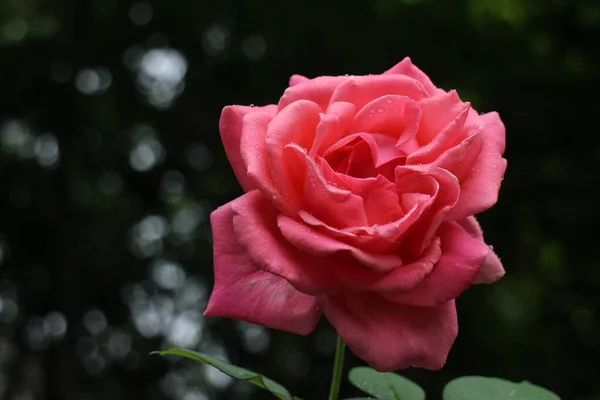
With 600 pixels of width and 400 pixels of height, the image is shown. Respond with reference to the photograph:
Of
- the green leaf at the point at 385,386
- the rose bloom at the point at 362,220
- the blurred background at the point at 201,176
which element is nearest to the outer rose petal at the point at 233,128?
the rose bloom at the point at 362,220

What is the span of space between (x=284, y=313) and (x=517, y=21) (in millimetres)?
3465

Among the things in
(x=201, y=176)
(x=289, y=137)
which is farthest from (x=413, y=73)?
(x=201, y=176)

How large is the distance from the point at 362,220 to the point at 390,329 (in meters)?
0.09

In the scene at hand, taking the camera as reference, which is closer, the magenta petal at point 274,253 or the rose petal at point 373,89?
the magenta petal at point 274,253

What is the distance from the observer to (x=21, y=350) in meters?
5.05

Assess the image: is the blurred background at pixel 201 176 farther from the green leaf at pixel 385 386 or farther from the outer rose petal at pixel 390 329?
the outer rose petal at pixel 390 329

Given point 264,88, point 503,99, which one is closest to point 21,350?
point 264,88

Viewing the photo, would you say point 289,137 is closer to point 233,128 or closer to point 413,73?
point 233,128

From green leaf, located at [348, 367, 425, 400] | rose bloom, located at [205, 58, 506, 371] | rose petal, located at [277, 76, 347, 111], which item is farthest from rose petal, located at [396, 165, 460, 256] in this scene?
green leaf, located at [348, 367, 425, 400]

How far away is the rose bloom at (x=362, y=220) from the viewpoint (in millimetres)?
565

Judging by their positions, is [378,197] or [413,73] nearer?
[378,197]

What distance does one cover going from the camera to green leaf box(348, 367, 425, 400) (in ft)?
2.53

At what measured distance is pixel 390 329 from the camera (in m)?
0.57

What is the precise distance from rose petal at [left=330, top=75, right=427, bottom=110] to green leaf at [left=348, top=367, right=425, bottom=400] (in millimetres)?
305
